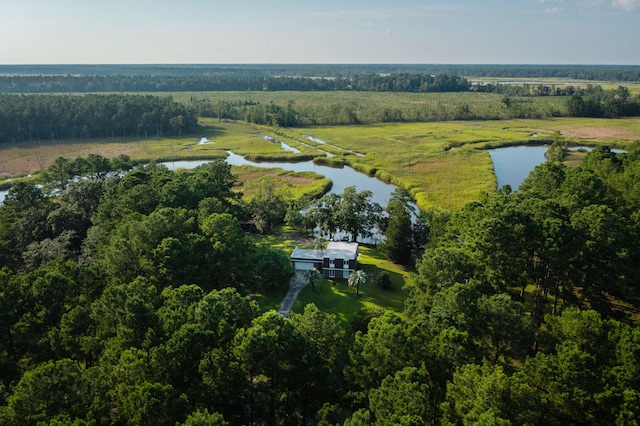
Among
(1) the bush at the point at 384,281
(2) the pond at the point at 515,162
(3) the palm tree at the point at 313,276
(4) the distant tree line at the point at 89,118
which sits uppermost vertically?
(4) the distant tree line at the point at 89,118

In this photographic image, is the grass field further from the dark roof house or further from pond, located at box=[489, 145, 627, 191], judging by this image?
pond, located at box=[489, 145, 627, 191]

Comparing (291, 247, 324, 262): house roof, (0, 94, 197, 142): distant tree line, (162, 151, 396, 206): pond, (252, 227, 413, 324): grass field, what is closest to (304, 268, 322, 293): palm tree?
(252, 227, 413, 324): grass field

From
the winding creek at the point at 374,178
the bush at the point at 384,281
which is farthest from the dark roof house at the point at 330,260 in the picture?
the winding creek at the point at 374,178

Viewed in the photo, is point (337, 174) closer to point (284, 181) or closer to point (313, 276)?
point (284, 181)

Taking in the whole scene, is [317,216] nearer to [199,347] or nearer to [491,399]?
[199,347]

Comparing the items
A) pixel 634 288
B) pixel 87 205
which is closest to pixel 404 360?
pixel 634 288

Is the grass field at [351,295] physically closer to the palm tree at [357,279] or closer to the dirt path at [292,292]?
the dirt path at [292,292]
